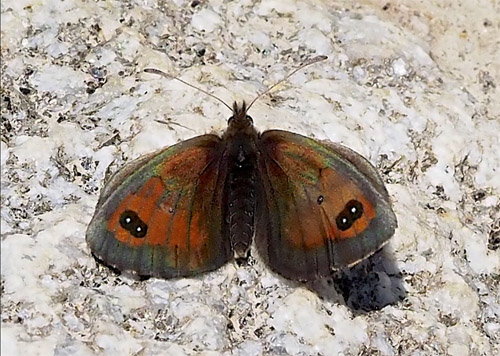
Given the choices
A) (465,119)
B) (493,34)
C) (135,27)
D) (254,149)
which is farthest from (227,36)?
(493,34)

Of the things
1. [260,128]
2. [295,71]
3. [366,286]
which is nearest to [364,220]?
[366,286]

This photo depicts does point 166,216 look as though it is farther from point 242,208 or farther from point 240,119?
point 240,119

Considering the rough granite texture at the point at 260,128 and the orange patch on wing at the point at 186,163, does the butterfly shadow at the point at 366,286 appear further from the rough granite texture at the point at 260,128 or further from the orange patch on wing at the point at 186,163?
the orange patch on wing at the point at 186,163

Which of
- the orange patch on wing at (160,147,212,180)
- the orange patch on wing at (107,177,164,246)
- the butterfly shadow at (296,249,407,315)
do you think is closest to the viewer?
the orange patch on wing at (107,177,164,246)

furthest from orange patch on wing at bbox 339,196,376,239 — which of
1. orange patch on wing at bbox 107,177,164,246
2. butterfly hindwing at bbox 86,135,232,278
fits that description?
orange patch on wing at bbox 107,177,164,246

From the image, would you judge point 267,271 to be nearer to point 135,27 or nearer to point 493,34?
point 135,27

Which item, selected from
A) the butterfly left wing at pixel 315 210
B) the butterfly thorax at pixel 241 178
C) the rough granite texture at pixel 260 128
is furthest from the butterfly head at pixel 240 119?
the rough granite texture at pixel 260 128

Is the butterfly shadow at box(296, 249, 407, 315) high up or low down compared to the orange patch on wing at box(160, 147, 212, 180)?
down

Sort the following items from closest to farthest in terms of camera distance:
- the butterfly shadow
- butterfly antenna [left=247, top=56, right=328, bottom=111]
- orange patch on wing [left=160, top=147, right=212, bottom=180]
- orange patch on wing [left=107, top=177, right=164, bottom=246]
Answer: orange patch on wing [left=107, top=177, right=164, bottom=246], orange patch on wing [left=160, top=147, right=212, bottom=180], the butterfly shadow, butterfly antenna [left=247, top=56, right=328, bottom=111]

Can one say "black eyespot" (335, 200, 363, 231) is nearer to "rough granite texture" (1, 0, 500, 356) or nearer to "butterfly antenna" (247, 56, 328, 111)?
"rough granite texture" (1, 0, 500, 356)
